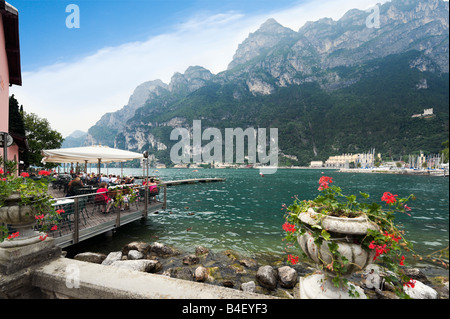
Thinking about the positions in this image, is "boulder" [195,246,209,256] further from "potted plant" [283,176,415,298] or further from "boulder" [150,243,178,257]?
"potted plant" [283,176,415,298]

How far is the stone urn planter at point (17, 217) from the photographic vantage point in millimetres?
2881

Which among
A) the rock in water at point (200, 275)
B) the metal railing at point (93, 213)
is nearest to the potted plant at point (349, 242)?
the rock in water at point (200, 275)

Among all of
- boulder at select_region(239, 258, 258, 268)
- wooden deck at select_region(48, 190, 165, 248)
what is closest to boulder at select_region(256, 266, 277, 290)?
boulder at select_region(239, 258, 258, 268)

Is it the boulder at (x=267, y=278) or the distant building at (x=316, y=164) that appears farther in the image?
the distant building at (x=316, y=164)

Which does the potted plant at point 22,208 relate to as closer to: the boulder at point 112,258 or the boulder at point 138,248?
the boulder at point 112,258

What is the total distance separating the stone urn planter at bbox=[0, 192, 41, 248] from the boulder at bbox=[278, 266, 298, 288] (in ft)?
18.7

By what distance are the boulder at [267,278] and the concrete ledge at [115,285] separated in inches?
159

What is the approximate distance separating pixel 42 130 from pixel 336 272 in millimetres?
34761

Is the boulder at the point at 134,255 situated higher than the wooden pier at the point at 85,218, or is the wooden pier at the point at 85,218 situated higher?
the wooden pier at the point at 85,218

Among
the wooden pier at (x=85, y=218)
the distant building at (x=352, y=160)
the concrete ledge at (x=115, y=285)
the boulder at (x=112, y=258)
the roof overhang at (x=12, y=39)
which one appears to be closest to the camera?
the concrete ledge at (x=115, y=285)

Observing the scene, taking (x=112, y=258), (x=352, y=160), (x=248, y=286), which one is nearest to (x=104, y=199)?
(x=112, y=258)

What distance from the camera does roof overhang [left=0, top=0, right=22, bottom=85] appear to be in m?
9.75

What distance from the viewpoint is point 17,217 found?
2.92 metres

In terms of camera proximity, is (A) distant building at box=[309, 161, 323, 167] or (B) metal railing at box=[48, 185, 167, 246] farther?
(A) distant building at box=[309, 161, 323, 167]
